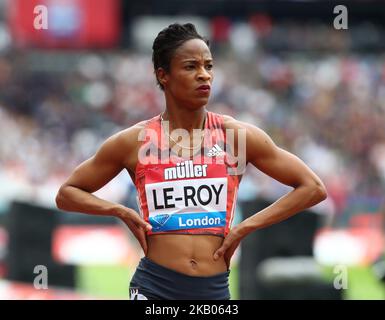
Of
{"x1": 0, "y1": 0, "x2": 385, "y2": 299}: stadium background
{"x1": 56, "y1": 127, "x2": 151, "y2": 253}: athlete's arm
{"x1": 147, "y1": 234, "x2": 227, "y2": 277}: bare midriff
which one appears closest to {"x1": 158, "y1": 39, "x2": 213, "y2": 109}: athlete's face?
{"x1": 56, "y1": 127, "x2": 151, "y2": 253}: athlete's arm

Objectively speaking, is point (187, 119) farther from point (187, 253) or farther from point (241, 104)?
point (241, 104)

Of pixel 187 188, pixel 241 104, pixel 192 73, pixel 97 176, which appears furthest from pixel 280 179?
pixel 241 104

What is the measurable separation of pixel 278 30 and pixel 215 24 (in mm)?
1822

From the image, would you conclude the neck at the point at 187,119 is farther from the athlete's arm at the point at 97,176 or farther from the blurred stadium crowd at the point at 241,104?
the blurred stadium crowd at the point at 241,104

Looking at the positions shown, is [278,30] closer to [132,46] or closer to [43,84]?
[132,46]

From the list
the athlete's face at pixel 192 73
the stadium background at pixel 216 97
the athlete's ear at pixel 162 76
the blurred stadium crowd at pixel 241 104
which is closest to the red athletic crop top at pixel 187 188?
the athlete's face at pixel 192 73

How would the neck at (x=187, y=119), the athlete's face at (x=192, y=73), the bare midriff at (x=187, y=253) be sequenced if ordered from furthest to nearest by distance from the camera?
the neck at (x=187, y=119) < the athlete's face at (x=192, y=73) < the bare midriff at (x=187, y=253)

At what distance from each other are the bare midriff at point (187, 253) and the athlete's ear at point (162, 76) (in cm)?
97

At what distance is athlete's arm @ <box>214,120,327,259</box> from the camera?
5.99 metres

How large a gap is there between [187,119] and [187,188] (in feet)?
1.52

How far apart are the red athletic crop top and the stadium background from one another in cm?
1000

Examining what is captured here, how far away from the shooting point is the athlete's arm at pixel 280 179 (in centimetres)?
599

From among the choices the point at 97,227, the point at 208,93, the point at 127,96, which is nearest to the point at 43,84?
the point at 127,96

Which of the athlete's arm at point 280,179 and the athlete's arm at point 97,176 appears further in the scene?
the athlete's arm at point 97,176
